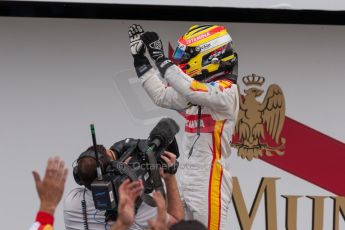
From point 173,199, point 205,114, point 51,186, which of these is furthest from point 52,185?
point 205,114

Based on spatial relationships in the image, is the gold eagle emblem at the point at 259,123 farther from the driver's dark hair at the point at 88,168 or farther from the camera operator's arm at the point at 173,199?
the driver's dark hair at the point at 88,168

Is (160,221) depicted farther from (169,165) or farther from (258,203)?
(258,203)

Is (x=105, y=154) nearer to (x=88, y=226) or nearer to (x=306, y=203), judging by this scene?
(x=88, y=226)

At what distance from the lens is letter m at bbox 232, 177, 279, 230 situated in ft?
19.7

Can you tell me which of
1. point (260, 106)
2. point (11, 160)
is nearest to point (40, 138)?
point (11, 160)

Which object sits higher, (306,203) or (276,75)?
(276,75)

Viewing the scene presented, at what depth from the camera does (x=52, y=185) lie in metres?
3.08

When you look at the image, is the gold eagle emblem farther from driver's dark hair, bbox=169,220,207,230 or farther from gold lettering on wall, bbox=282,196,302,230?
driver's dark hair, bbox=169,220,207,230

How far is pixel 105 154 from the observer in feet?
12.7

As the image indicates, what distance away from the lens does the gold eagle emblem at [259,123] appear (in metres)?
6.06

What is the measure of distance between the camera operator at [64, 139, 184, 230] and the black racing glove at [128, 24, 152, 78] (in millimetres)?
708

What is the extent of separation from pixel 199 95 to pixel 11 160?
1.84 meters

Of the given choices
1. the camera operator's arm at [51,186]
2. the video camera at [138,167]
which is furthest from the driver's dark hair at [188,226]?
the video camera at [138,167]

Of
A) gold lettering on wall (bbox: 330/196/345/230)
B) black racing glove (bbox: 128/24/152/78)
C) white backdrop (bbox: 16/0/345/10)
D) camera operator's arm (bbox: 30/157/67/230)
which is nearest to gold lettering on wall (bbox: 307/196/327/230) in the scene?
gold lettering on wall (bbox: 330/196/345/230)
